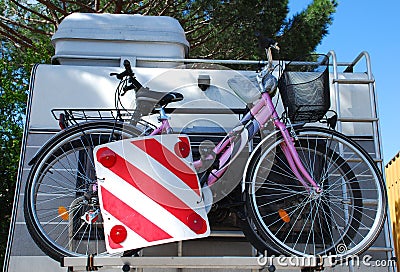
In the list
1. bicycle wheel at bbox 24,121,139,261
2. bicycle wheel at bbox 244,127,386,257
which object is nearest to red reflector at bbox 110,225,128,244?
bicycle wheel at bbox 24,121,139,261

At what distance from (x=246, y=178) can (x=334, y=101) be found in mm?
1185

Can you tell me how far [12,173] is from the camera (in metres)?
5.89

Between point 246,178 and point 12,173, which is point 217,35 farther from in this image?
point 246,178

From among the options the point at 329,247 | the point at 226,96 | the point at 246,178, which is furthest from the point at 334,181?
the point at 226,96

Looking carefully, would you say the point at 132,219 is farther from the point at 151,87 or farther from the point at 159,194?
the point at 151,87

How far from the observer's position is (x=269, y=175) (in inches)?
124

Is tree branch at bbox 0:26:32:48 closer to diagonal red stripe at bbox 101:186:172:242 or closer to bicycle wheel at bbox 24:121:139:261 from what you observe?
bicycle wheel at bbox 24:121:139:261

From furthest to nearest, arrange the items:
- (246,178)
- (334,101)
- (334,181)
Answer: (334,101) < (334,181) < (246,178)

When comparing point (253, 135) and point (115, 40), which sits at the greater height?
point (115, 40)

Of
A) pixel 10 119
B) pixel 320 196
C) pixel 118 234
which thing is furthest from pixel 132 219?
pixel 10 119

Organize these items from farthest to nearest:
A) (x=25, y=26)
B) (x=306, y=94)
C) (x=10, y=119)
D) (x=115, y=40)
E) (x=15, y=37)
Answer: (x=25, y=26) < (x=15, y=37) < (x=10, y=119) < (x=115, y=40) < (x=306, y=94)

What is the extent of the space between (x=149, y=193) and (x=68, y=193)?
2.98ft

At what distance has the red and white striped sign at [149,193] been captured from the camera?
2.61 metres

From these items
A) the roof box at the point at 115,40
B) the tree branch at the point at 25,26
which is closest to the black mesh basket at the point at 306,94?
the roof box at the point at 115,40
